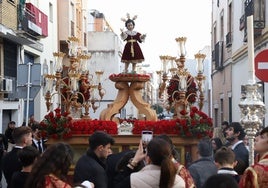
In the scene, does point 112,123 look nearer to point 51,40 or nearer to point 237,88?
point 237,88

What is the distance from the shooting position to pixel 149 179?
14.8 feet

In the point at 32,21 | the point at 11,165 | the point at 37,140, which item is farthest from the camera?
the point at 32,21

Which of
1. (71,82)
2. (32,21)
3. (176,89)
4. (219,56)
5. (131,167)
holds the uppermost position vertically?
(32,21)

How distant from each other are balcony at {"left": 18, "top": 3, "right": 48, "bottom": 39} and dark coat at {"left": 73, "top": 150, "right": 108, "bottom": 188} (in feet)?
45.6

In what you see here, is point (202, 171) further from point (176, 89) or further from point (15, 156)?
point (176, 89)

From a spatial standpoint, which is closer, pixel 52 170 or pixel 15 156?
pixel 52 170

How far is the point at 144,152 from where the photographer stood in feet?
16.9

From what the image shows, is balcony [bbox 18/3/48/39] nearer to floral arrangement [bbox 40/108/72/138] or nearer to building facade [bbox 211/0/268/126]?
building facade [bbox 211/0/268/126]

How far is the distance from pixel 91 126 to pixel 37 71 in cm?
188

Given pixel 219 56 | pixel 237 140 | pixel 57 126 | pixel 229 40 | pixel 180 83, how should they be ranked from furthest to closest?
1. pixel 219 56
2. pixel 229 40
3. pixel 180 83
4. pixel 57 126
5. pixel 237 140

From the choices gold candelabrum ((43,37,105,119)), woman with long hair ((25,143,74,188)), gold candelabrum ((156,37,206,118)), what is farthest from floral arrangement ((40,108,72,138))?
woman with long hair ((25,143,74,188))

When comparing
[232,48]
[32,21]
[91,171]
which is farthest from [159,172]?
[232,48]

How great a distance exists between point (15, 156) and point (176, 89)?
491 centimetres

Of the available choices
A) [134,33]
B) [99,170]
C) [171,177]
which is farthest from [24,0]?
[171,177]
